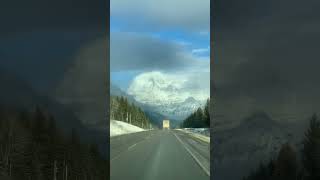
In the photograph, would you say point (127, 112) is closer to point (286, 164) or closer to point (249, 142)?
point (249, 142)

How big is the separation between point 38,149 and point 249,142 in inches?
85.0

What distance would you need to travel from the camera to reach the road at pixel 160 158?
5305 millimetres

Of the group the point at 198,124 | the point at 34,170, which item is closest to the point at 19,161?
the point at 34,170

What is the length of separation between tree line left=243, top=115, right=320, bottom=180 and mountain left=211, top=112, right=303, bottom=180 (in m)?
0.06

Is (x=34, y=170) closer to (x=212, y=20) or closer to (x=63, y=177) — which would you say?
(x=63, y=177)

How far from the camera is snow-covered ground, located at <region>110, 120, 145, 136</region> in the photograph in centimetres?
508

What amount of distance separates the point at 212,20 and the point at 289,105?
3.92 feet

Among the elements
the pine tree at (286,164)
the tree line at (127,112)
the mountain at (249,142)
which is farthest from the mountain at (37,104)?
the pine tree at (286,164)

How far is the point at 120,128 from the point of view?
5.32 meters

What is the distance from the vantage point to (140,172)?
18.0ft

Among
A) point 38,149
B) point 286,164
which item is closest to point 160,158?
point 286,164

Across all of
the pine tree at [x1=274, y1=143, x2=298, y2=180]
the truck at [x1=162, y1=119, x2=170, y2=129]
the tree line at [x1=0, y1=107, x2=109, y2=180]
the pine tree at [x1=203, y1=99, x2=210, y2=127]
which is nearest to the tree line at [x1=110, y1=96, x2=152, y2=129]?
the truck at [x1=162, y1=119, x2=170, y2=129]

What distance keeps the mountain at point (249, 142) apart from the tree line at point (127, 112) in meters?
1.05

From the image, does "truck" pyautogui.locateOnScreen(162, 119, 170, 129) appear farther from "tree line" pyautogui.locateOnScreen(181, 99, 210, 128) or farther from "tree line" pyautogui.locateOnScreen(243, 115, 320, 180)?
"tree line" pyautogui.locateOnScreen(243, 115, 320, 180)
